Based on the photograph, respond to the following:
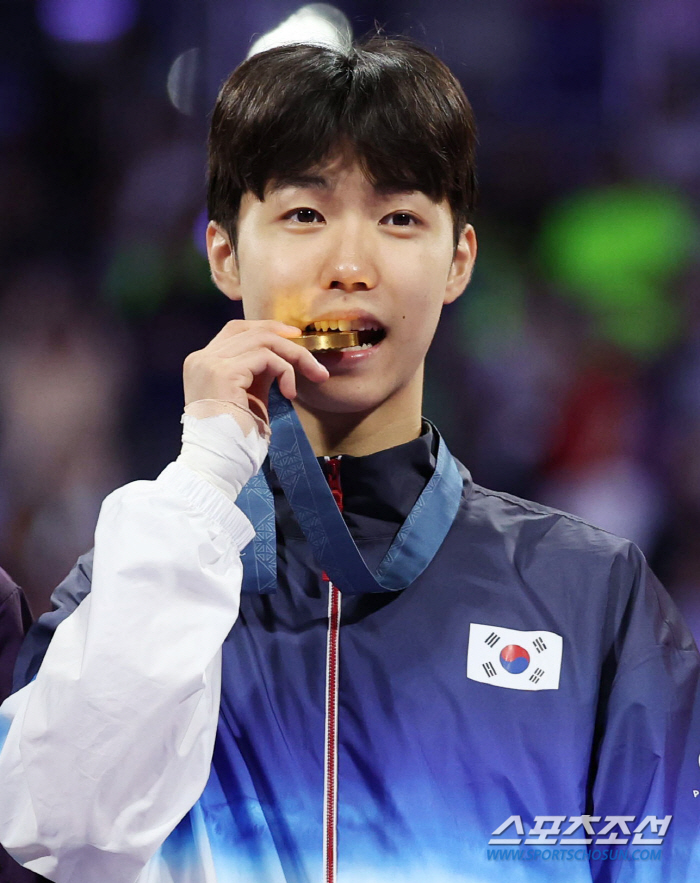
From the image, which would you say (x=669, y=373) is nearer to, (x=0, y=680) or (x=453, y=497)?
(x=453, y=497)

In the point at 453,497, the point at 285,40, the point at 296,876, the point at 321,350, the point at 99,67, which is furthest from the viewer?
the point at 99,67

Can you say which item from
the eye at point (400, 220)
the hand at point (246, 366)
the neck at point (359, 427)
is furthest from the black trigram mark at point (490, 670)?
the eye at point (400, 220)

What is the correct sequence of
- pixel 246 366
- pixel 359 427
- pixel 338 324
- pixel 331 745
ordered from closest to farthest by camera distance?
1. pixel 246 366
2. pixel 331 745
3. pixel 338 324
4. pixel 359 427

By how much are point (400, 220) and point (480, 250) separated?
0.72 m

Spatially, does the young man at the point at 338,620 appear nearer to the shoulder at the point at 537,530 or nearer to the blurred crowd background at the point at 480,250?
the shoulder at the point at 537,530

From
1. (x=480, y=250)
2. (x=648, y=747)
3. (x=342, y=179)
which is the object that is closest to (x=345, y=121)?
(x=342, y=179)

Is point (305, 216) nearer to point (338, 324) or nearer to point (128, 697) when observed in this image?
point (338, 324)

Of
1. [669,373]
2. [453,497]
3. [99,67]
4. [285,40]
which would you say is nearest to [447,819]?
[453,497]

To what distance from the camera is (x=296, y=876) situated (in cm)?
160

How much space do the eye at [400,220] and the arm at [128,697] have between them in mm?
587

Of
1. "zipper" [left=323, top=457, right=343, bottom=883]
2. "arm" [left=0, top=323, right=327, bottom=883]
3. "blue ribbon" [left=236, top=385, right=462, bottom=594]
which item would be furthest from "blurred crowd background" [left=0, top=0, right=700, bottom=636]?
"arm" [left=0, top=323, right=327, bottom=883]

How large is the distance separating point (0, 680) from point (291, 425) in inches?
26.8

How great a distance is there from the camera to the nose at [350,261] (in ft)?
5.62

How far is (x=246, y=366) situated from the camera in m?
1.54
